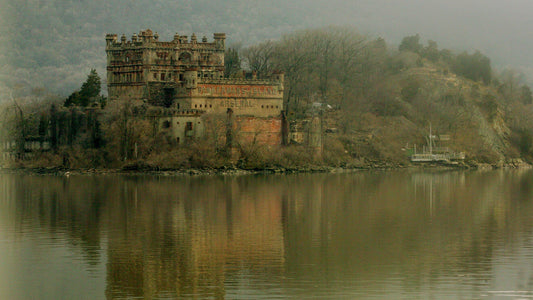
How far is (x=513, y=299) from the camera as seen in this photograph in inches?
1332

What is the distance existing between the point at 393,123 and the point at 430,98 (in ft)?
33.6

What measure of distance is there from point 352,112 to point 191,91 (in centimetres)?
2220

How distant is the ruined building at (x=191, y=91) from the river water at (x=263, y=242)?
18.6 metres

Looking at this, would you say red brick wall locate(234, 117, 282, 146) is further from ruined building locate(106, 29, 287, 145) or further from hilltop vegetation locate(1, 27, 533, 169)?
hilltop vegetation locate(1, 27, 533, 169)

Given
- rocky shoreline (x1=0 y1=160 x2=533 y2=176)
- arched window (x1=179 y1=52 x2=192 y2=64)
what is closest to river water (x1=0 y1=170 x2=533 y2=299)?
rocky shoreline (x1=0 y1=160 x2=533 y2=176)

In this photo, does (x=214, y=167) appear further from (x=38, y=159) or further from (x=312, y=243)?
(x=312, y=243)

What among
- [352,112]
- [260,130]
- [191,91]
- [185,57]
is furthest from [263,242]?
[352,112]

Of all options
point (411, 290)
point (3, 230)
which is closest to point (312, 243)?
point (411, 290)

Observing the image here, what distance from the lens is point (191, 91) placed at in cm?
9444

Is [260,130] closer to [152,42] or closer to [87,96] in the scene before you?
[152,42]

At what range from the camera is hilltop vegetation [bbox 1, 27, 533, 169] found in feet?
293

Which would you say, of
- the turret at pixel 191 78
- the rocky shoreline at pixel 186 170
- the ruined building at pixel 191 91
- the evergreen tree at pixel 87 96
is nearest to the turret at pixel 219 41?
the ruined building at pixel 191 91

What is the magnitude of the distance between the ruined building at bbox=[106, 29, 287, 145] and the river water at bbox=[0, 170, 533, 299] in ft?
61.0

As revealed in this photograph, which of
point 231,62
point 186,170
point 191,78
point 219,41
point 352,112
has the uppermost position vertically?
point 219,41
